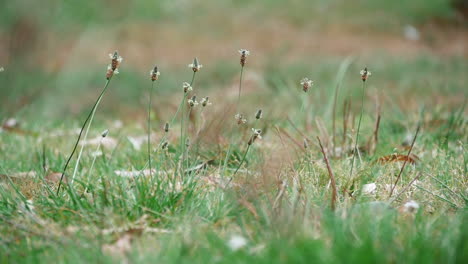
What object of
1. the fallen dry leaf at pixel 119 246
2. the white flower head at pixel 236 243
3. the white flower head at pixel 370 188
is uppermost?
the white flower head at pixel 236 243

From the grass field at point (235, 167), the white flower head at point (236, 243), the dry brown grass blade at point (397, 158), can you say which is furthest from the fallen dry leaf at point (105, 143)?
the white flower head at point (236, 243)

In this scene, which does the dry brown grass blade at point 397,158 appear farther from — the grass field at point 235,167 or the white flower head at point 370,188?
the white flower head at point 370,188

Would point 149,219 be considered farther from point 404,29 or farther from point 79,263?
point 404,29

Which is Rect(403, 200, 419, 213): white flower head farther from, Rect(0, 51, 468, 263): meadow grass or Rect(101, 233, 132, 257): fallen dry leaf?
Rect(101, 233, 132, 257): fallen dry leaf

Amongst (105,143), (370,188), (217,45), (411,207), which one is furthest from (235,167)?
(217,45)

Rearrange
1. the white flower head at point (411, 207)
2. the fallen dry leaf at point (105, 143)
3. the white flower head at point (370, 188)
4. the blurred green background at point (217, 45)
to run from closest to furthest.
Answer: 1. the white flower head at point (411, 207)
2. the white flower head at point (370, 188)
3. the fallen dry leaf at point (105, 143)
4. the blurred green background at point (217, 45)

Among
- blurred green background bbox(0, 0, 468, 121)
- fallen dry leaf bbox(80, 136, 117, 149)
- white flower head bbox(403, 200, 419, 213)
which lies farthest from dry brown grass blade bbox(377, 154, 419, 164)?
blurred green background bbox(0, 0, 468, 121)
